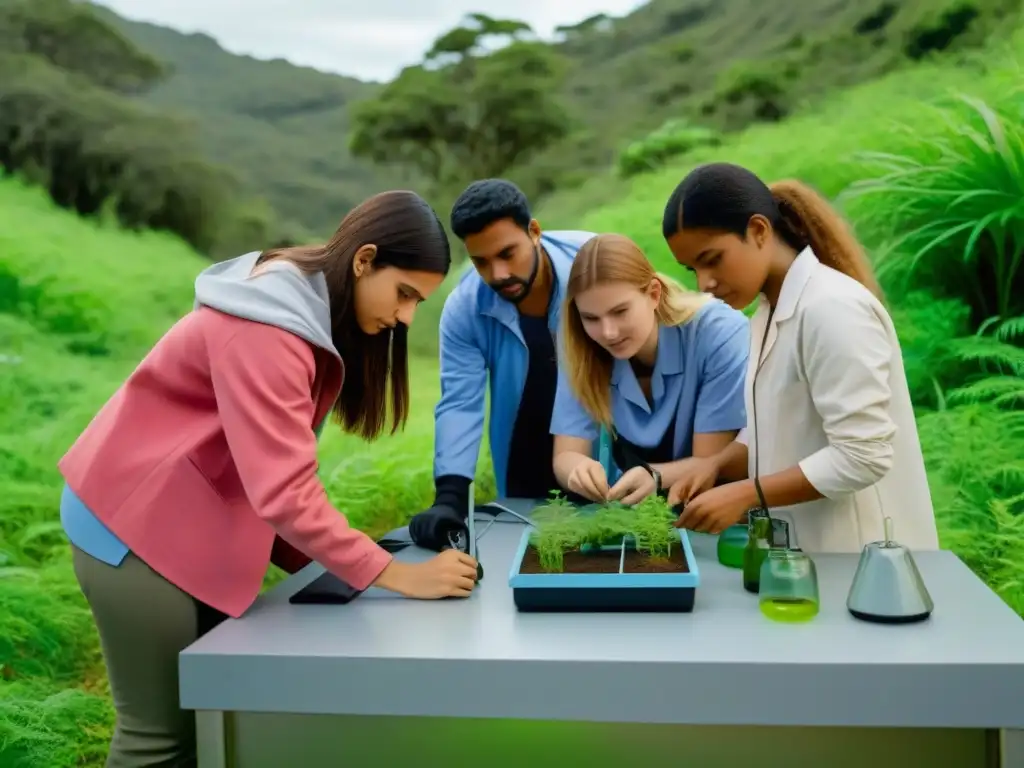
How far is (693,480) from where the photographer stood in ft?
6.15

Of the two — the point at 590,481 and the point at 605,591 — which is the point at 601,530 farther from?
the point at 590,481

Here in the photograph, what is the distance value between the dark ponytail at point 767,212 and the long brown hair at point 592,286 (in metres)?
0.18

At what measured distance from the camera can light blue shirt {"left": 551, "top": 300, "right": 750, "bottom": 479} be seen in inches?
80.7

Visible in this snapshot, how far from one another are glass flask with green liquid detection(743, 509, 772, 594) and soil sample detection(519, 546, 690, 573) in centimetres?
9

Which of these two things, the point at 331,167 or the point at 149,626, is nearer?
the point at 149,626

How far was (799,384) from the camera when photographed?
172 centimetres

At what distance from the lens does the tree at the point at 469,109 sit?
700cm

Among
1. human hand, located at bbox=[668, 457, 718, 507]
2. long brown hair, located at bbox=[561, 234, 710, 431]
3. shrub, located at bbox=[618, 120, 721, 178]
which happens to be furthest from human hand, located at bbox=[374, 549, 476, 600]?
shrub, located at bbox=[618, 120, 721, 178]

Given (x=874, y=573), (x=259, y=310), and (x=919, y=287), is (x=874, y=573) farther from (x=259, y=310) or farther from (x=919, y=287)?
(x=919, y=287)

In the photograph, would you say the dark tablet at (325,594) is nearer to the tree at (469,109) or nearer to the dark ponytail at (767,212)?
the dark ponytail at (767,212)

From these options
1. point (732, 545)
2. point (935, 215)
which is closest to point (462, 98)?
point (935, 215)

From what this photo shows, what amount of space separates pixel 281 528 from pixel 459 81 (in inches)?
242

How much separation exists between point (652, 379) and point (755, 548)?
2.14ft

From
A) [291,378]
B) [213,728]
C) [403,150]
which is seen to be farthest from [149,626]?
[403,150]
